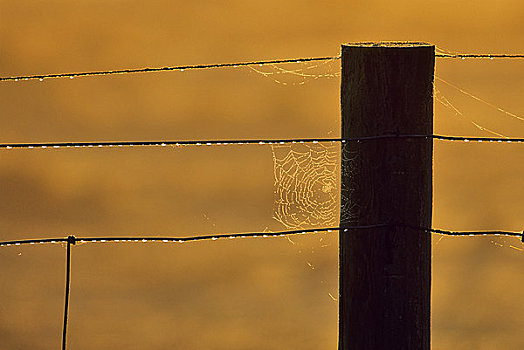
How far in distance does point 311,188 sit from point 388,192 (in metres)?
0.44

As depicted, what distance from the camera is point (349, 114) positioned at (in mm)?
3293

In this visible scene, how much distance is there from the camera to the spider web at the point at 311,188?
11.8ft

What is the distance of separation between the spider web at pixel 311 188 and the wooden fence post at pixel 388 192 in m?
0.28

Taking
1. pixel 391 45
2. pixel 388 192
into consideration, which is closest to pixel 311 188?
pixel 388 192

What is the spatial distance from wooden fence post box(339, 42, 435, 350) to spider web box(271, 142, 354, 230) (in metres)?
0.28

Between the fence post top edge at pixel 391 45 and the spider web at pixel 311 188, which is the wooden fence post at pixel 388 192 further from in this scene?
the spider web at pixel 311 188

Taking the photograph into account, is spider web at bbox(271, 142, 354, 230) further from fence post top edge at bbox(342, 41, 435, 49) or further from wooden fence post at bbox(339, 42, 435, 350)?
fence post top edge at bbox(342, 41, 435, 49)

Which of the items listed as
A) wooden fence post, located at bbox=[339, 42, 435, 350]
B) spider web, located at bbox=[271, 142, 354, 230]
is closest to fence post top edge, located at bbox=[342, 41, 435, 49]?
wooden fence post, located at bbox=[339, 42, 435, 350]

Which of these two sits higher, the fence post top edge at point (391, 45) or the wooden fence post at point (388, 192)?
the fence post top edge at point (391, 45)

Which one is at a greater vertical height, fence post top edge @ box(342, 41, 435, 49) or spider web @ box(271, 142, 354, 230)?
fence post top edge @ box(342, 41, 435, 49)

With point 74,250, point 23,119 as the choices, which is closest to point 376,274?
point 74,250

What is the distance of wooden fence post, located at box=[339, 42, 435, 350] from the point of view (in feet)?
10.5

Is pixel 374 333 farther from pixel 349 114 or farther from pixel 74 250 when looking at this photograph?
pixel 74 250

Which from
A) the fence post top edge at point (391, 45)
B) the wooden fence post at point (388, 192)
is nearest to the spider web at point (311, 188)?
the wooden fence post at point (388, 192)
